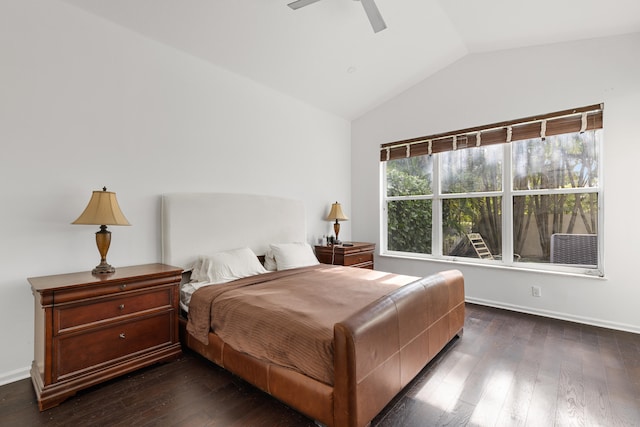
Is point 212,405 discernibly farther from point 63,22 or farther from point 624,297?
point 624,297

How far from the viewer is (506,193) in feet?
12.0

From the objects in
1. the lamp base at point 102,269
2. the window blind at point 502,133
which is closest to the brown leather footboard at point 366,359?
the lamp base at point 102,269

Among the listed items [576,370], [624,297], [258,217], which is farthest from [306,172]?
[624,297]

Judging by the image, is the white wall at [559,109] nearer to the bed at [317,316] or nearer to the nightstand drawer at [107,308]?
the bed at [317,316]

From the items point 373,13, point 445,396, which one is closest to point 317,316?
point 445,396

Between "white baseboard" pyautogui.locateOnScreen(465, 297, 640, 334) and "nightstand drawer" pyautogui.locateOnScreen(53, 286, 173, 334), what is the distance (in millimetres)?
3526

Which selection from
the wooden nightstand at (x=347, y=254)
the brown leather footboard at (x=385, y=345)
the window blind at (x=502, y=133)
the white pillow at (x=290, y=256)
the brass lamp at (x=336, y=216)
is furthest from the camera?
the brass lamp at (x=336, y=216)

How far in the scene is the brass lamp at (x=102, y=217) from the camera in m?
2.15

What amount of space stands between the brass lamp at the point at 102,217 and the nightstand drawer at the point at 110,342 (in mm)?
457

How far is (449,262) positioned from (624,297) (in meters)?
1.66

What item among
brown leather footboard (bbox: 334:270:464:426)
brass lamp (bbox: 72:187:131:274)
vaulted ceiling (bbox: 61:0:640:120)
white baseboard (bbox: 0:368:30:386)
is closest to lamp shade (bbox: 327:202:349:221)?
vaulted ceiling (bbox: 61:0:640:120)

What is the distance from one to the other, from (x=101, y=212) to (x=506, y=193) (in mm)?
4098

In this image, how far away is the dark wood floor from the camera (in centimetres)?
170

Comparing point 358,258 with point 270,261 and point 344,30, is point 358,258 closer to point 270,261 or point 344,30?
point 270,261
